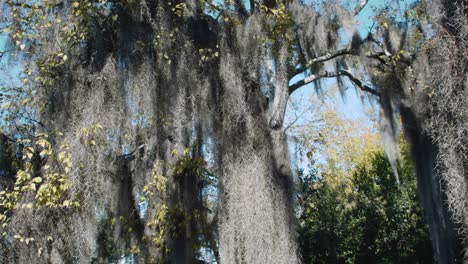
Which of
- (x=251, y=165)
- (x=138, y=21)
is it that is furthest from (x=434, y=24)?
(x=138, y=21)

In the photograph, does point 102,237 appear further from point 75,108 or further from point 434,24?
point 434,24

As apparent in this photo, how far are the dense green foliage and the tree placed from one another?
9.39 ft

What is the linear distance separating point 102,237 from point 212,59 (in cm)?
318

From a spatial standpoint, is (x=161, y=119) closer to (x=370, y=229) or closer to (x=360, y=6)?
(x=360, y=6)

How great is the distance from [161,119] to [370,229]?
17.4ft

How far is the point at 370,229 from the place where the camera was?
33.3 ft

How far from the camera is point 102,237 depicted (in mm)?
8023

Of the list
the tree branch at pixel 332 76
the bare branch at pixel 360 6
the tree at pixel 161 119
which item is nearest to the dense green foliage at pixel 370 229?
the tree branch at pixel 332 76

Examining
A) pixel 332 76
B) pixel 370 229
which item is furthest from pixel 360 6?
pixel 370 229

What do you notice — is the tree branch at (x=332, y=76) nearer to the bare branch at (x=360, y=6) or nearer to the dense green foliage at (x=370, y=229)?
the bare branch at (x=360, y=6)

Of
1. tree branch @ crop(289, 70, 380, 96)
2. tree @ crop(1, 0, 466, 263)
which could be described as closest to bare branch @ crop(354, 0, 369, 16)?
tree @ crop(1, 0, 466, 263)

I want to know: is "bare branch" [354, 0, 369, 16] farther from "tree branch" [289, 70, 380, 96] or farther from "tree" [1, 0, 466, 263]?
"tree branch" [289, 70, 380, 96]

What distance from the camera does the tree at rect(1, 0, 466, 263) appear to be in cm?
524

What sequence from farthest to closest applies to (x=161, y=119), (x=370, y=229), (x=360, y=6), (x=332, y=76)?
(x=370, y=229), (x=332, y=76), (x=360, y=6), (x=161, y=119)
